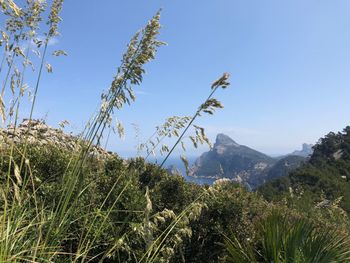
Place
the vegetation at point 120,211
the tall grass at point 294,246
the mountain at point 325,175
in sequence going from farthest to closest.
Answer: the mountain at point 325,175 → the tall grass at point 294,246 → the vegetation at point 120,211

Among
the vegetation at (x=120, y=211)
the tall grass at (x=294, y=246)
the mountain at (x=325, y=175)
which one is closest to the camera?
the vegetation at (x=120, y=211)

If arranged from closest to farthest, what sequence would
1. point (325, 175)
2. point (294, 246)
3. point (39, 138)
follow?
point (294, 246) < point (39, 138) < point (325, 175)

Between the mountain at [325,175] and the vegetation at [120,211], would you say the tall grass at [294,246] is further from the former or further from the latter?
the mountain at [325,175]

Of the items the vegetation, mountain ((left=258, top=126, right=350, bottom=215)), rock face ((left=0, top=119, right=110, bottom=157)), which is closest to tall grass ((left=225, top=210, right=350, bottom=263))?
the vegetation

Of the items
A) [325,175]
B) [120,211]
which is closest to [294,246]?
[120,211]

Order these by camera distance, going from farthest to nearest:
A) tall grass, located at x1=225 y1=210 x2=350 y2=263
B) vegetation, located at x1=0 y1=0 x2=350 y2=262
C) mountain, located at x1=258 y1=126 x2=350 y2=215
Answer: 1. mountain, located at x1=258 y1=126 x2=350 y2=215
2. tall grass, located at x1=225 y1=210 x2=350 y2=263
3. vegetation, located at x1=0 y1=0 x2=350 y2=262

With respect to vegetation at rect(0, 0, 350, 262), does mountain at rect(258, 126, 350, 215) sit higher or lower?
higher

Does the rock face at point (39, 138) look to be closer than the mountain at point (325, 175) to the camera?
Yes

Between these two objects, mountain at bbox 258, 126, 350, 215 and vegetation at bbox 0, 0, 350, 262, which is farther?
mountain at bbox 258, 126, 350, 215

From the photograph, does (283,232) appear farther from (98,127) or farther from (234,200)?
(98,127)

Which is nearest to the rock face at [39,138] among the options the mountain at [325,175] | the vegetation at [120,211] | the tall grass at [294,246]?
the vegetation at [120,211]

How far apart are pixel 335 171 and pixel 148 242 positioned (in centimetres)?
4475

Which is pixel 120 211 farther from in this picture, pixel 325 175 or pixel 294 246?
pixel 325 175

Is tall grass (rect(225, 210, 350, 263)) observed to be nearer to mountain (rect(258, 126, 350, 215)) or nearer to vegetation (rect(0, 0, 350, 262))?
vegetation (rect(0, 0, 350, 262))
